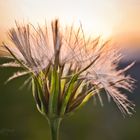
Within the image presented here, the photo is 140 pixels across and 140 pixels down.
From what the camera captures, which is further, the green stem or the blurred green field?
the blurred green field

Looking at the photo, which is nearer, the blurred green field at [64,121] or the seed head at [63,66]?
Answer: the seed head at [63,66]

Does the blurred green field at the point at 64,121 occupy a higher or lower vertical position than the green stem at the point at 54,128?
lower

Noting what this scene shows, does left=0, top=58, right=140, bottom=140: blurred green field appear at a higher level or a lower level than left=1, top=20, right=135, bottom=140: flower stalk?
lower

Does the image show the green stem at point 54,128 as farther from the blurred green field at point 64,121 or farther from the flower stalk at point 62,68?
the blurred green field at point 64,121

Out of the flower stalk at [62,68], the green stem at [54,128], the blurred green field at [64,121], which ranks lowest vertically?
the blurred green field at [64,121]

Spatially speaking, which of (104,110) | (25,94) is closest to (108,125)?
(104,110)

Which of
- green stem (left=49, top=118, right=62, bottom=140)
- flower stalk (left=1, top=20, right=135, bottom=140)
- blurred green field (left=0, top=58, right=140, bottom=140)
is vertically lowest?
blurred green field (left=0, top=58, right=140, bottom=140)

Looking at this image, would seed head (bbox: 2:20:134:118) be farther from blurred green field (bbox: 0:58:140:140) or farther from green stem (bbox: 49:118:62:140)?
blurred green field (bbox: 0:58:140:140)

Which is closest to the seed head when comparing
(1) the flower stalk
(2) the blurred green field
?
(1) the flower stalk

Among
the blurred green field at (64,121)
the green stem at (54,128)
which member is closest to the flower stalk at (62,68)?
the green stem at (54,128)
